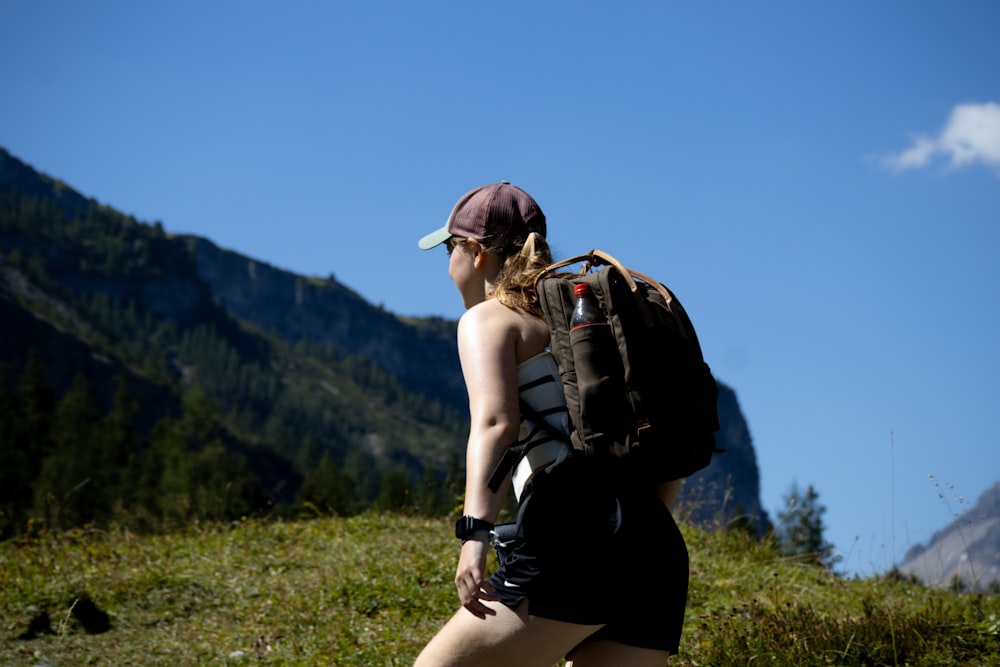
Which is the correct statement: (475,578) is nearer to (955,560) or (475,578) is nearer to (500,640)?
(500,640)

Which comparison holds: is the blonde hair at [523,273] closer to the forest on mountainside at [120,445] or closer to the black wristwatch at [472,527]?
the black wristwatch at [472,527]

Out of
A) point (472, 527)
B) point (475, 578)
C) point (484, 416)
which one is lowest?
point (475, 578)

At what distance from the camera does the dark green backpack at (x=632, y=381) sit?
2.28m

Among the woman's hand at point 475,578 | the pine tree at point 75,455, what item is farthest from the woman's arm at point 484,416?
the pine tree at point 75,455

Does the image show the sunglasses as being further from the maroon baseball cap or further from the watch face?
the watch face

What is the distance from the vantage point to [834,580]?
782cm

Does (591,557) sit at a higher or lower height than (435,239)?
lower

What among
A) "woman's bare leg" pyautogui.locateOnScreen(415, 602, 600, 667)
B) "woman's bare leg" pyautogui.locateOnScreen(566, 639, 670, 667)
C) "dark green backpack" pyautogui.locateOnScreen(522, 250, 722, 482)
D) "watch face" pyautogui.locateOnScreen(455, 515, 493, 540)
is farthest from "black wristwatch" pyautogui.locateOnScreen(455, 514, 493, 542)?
"woman's bare leg" pyautogui.locateOnScreen(566, 639, 670, 667)

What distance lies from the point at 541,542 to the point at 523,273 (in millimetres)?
704

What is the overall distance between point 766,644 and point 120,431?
7026 centimetres

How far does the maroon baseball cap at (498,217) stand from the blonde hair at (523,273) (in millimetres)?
32

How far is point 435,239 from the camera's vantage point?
8.83 ft

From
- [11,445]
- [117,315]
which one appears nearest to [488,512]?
[11,445]

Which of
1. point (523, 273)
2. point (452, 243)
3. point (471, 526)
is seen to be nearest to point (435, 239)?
A: point (452, 243)
